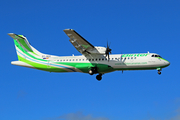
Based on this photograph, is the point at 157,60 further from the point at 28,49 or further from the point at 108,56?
the point at 28,49

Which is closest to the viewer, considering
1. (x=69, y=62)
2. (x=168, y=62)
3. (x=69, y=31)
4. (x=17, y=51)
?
(x=69, y=31)

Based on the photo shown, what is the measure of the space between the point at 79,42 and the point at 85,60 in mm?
2802

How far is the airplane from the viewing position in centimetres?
2845

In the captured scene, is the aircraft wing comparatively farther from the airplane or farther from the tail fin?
the tail fin

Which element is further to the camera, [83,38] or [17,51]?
[17,51]

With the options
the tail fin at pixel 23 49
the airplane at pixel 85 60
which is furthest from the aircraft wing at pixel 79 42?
the tail fin at pixel 23 49

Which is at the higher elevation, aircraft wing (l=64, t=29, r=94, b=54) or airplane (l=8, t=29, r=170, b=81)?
aircraft wing (l=64, t=29, r=94, b=54)

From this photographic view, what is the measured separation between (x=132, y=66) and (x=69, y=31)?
308 inches

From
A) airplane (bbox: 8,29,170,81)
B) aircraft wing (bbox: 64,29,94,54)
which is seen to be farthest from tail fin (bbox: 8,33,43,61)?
aircraft wing (bbox: 64,29,94,54)

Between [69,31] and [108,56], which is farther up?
[69,31]

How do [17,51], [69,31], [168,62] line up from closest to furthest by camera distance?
[69,31] < [168,62] < [17,51]

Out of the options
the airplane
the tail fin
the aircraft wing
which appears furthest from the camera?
the tail fin

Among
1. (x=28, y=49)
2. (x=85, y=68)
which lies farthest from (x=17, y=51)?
(x=85, y=68)

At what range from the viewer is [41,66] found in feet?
105
